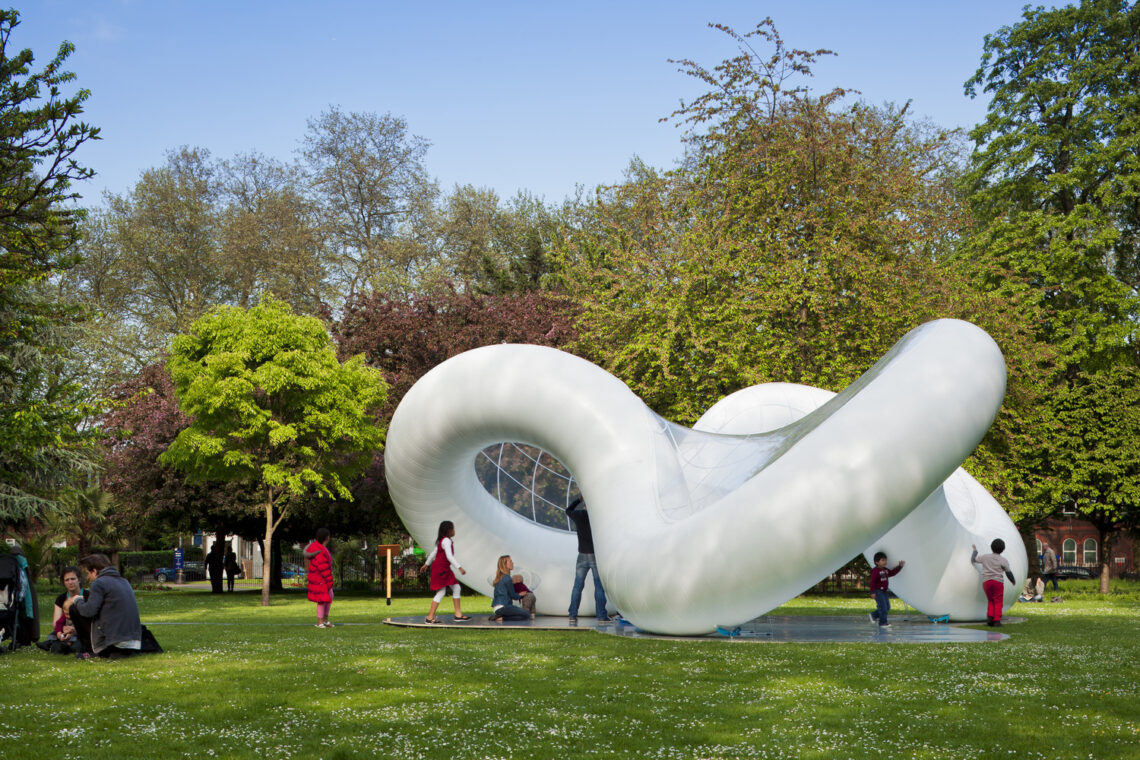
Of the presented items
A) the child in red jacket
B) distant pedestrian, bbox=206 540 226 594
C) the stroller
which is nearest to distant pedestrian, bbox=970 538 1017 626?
the child in red jacket

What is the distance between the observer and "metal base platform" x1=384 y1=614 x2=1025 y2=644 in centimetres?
1302

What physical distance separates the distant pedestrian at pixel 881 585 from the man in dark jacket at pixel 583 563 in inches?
151

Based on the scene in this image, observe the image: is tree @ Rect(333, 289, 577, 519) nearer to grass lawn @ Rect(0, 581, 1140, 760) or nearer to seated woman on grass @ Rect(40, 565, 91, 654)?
Answer: seated woman on grass @ Rect(40, 565, 91, 654)

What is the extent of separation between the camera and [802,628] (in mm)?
14984

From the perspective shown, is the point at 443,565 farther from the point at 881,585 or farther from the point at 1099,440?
the point at 1099,440

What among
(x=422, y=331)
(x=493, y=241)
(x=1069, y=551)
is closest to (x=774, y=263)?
(x=422, y=331)

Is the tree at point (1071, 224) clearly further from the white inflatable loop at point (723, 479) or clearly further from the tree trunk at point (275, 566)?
the tree trunk at point (275, 566)

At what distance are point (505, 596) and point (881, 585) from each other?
5.47 m

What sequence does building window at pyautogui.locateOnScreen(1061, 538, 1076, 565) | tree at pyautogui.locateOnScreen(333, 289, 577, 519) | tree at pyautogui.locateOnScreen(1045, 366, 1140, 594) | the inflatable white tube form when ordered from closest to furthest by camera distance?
the inflatable white tube, tree at pyautogui.locateOnScreen(333, 289, 577, 519), tree at pyautogui.locateOnScreen(1045, 366, 1140, 594), building window at pyautogui.locateOnScreen(1061, 538, 1076, 565)

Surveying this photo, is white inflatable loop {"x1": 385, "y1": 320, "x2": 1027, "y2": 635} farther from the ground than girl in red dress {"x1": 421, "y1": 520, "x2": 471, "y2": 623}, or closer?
farther from the ground

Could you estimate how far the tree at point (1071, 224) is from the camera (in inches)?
1268

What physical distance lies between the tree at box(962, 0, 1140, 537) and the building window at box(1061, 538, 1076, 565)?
3406 centimetres

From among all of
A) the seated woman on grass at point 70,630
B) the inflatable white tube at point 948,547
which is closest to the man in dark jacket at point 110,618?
the seated woman on grass at point 70,630

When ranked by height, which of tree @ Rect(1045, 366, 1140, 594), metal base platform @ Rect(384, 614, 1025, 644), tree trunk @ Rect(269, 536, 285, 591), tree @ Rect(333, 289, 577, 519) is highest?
tree @ Rect(333, 289, 577, 519)
